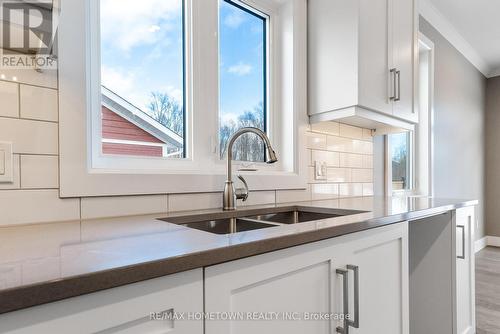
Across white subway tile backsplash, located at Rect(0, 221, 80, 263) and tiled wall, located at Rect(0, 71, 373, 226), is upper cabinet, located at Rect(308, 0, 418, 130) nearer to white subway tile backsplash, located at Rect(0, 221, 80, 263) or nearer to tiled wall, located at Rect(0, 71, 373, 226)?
tiled wall, located at Rect(0, 71, 373, 226)

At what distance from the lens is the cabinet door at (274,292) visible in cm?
61

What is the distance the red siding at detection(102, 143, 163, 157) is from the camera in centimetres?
115

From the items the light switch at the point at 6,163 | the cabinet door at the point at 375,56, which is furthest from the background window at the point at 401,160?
the light switch at the point at 6,163

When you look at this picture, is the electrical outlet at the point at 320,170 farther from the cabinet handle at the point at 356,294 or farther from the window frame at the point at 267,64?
the cabinet handle at the point at 356,294

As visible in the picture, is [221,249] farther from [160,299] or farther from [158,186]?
[158,186]

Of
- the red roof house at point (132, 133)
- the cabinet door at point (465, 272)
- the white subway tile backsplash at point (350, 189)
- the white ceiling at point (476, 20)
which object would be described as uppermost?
the white ceiling at point (476, 20)

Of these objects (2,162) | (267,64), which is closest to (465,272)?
(267,64)

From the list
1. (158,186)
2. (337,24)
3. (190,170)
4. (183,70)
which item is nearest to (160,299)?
(158,186)

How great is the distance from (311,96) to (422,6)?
192cm

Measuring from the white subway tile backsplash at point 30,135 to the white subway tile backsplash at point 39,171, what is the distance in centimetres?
2

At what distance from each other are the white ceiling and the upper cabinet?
4.65ft

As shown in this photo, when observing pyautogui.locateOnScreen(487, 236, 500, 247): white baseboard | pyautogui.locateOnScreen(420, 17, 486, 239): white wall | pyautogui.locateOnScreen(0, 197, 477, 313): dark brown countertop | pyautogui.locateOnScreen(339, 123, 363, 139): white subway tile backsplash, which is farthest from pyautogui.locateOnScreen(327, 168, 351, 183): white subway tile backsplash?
pyautogui.locateOnScreen(487, 236, 500, 247): white baseboard

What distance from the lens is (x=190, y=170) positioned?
128cm

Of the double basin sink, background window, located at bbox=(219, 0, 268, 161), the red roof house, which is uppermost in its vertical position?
background window, located at bbox=(219, 0, 268, 161)
